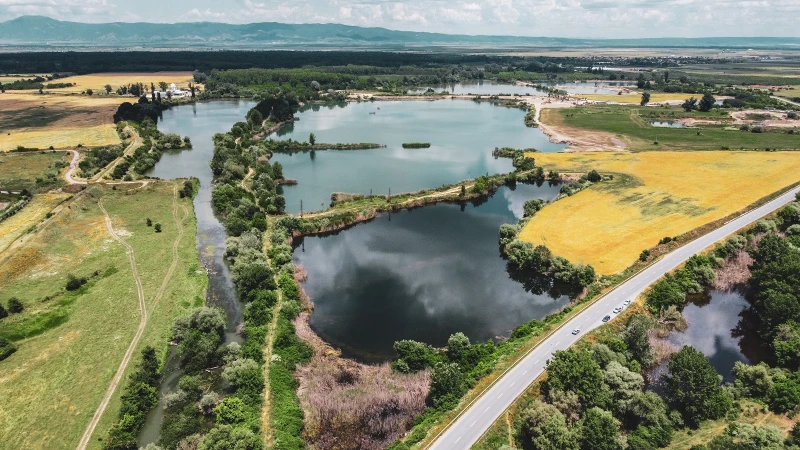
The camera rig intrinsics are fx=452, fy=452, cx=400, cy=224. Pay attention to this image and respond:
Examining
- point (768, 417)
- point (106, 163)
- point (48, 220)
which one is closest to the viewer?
point (768, 417)

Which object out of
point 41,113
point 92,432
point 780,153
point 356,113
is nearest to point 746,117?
point 780,153

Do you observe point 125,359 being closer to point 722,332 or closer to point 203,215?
point 203,215

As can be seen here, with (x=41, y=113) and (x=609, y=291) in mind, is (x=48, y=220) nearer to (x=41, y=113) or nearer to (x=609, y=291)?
(x=609, y=291)

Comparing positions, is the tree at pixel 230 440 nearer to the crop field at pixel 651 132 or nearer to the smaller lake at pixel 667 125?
the crop field at pixel 651 132

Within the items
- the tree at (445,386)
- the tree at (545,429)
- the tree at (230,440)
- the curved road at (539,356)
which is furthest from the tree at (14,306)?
the tree at (545,429)

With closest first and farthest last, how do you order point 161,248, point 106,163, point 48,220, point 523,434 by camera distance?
1. point 523,434
2. point 161,248
3. point 48,220
4. point 106,163
